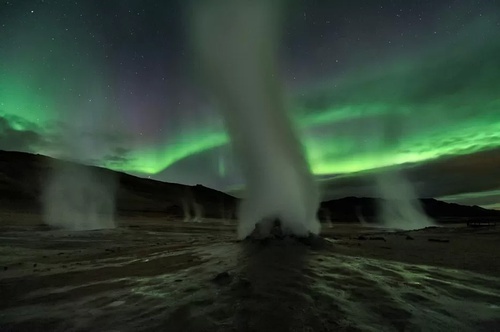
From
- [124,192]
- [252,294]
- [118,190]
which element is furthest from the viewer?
[124,192]

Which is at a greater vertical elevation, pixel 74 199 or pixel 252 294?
pixel 74 199

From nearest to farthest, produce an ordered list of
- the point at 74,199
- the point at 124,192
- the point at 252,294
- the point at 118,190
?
the point at 252,294 < the point at 74,199 < the point at 118,190 < the point at 124,192

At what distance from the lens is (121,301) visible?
23.4ft

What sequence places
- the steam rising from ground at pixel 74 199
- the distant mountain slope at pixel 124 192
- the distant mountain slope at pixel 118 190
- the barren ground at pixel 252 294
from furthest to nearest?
the distant mountain slope at pixel 124 192 < the distant mountain slope at pixel 118 190 < the steam rising from ground at pixel 74 199 < the barren ground at pixel 252 294

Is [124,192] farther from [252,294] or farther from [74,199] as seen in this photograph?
[252,294]

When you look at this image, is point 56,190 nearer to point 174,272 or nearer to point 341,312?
point 174,272

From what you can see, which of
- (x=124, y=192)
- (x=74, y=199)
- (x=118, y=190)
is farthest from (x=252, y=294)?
(x=118, y=190)

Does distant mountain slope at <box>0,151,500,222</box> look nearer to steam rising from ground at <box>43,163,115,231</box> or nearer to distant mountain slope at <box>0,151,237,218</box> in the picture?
distant mountain slope at <box>0,151,237,218</box>

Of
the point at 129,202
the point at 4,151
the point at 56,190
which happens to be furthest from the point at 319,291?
the point at 4,151

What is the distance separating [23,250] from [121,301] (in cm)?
1371

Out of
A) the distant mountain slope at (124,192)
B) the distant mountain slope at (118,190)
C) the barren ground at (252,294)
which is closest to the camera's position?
the barren ground at (252,294)

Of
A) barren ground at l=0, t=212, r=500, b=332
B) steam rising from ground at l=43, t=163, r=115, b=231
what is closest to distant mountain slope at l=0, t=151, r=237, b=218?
steam rising from ground at l=43, t=163, r=115, b=231

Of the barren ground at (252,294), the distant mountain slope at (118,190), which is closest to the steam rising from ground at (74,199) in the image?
the distant mountain slope at (118,190)

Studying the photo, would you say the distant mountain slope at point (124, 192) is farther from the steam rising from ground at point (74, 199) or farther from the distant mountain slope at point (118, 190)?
the steam rising from ground at point (74, 199)
